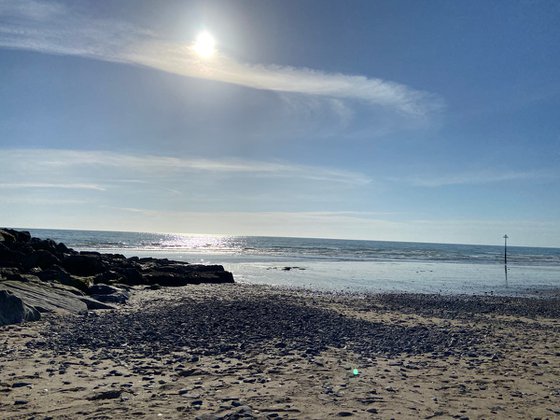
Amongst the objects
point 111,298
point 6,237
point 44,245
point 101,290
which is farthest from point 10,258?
point 111,298

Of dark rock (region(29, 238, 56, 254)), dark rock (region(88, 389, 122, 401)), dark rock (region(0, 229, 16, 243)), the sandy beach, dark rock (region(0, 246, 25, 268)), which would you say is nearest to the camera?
the sandy beach

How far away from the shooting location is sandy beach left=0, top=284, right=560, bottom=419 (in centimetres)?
777

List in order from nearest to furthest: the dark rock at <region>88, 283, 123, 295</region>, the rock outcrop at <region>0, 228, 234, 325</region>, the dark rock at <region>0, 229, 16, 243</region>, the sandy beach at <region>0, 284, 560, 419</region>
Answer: the sandy beach at <region>0, 284, 560, 419</region>
the rock outcrop at <region>0, 228, 234, 325</region>
the dark rock at <region>88, 283, 123, 295</region>
the dark rock at <region>0, 229, 16, 243</region>

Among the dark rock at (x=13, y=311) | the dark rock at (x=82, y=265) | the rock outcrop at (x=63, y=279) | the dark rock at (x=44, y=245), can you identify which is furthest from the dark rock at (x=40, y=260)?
the dark rock at (x=13, y=311)

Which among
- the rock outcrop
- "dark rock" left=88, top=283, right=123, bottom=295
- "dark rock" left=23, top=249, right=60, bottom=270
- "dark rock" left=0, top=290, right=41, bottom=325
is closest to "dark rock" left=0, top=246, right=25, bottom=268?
the rock outcrop

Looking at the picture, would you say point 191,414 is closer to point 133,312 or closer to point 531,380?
point 531,380

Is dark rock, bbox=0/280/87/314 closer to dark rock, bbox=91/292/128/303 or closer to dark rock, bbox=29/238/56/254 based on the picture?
dark rock, bbox=91/292/128/303

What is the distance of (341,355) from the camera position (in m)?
11.6

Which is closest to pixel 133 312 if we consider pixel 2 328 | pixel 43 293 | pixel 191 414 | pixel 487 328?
pixel 43 293

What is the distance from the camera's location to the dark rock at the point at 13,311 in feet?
43.4

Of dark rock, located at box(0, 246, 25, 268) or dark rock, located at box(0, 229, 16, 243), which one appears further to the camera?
dark rock, located at box(0, 229, 16, 243)

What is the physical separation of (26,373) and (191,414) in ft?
12.9

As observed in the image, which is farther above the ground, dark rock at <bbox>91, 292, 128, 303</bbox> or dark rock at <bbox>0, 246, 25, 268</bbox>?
dark rock at <bbox>0, 246, 25, 268</bbox>

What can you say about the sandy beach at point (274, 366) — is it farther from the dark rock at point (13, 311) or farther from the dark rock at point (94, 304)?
the dark rock at point (94, 304)
